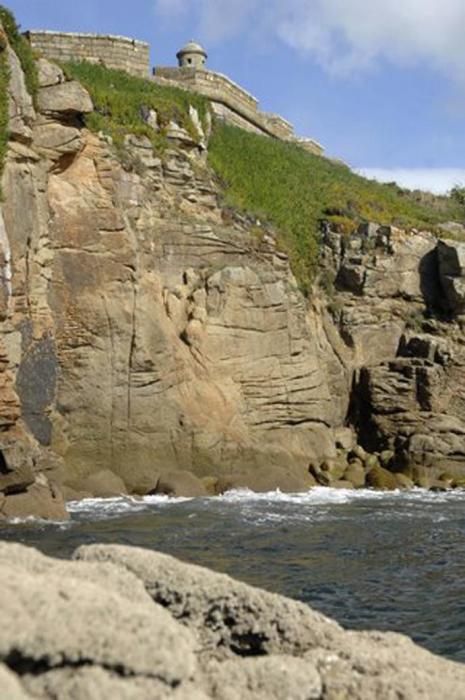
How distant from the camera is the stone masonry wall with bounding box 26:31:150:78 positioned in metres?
42.8

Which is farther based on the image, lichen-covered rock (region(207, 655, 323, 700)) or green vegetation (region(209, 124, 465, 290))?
green vegetation (region(209, 124, 465, 290))

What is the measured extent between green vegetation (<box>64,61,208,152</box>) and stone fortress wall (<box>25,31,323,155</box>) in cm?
203

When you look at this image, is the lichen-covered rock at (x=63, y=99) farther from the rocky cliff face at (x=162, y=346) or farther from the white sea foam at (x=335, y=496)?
the white sea foam at (x=335, y=496)

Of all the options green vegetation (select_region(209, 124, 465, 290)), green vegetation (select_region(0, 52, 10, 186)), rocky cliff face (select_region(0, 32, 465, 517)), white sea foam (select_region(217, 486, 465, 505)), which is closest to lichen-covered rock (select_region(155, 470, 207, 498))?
rocky cliff face (select_region(0, 32, 465, 517))

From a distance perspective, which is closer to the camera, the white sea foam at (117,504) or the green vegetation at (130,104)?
the white sea foam at (117,504)

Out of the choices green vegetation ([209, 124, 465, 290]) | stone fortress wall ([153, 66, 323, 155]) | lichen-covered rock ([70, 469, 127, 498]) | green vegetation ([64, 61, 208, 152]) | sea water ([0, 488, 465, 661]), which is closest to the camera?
sea water ([0, 488, 465, 661])

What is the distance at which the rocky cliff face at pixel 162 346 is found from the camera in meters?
25.0

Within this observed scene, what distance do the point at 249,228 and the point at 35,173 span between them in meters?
10.8

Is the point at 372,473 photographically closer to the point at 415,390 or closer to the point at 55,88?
the point at 415,390

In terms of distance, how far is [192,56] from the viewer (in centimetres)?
4947

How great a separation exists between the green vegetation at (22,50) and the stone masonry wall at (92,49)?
641 inches

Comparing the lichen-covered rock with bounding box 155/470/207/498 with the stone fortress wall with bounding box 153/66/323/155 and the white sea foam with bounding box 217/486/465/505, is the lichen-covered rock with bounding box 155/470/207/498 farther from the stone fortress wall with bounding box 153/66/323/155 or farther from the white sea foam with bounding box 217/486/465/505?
the stone fortress wall with bounding box 153/66/323/155

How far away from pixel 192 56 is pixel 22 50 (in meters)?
24.2

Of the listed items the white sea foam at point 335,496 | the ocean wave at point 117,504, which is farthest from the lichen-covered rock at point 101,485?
the white sea foam at point 335,496
